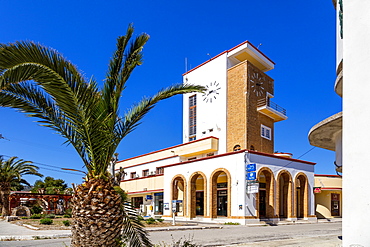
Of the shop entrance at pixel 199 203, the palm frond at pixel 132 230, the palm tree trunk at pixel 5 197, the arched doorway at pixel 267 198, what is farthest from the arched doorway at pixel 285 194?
the palm tree trunk at pixel 5 197

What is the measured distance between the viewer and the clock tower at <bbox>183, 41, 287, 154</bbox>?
3525 cm

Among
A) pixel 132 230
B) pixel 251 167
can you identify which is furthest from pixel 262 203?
pixel 132 230

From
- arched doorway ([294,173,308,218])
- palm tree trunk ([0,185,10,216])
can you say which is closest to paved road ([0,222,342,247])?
arched doorway ([294,173,308,218])

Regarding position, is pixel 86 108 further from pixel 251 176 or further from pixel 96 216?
pixel 251 176

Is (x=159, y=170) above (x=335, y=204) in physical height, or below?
above

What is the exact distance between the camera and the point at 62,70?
7.29 m

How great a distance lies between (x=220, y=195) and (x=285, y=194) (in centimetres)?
641

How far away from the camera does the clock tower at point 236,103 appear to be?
116 feet

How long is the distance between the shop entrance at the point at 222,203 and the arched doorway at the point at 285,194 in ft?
18.2

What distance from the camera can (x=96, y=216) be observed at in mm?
7215

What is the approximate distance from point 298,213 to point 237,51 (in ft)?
60.9
